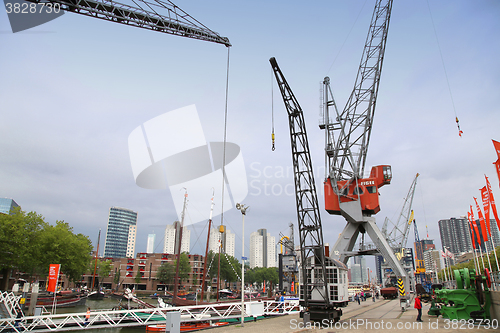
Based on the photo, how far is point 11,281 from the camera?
197 ft

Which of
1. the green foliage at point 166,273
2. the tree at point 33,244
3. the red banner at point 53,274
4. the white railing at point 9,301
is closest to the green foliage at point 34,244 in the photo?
the tree at point 33,244

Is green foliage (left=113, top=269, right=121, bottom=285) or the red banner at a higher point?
the red banner

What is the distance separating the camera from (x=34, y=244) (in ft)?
130

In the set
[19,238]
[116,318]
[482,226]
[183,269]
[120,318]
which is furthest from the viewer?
[183,269]

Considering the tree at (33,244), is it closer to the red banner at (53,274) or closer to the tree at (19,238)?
the tree at (19,238)

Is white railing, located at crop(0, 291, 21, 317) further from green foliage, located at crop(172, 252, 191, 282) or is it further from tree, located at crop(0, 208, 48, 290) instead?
green foliage, located at crop(172, 252, 191, 282)

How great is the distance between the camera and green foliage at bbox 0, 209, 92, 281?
123 feet

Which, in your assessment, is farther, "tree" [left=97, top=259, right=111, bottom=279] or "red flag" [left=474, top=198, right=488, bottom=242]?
"tree" [left=97, top=259, right=111, bottom=279]

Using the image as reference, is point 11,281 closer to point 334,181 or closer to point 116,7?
point 116,7

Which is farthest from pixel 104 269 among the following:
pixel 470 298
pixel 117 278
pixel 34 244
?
pixel 470 298

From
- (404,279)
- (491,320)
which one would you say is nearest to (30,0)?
(491,320)

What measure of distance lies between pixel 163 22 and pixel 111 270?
322ft

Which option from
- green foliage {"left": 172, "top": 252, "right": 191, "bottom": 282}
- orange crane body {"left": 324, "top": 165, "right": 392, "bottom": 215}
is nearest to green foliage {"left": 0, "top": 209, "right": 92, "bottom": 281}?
orange crane body {"left": 324, "top": 165, "right": 392, "bottom": 215}

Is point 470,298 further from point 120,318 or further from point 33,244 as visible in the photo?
point 33,244
